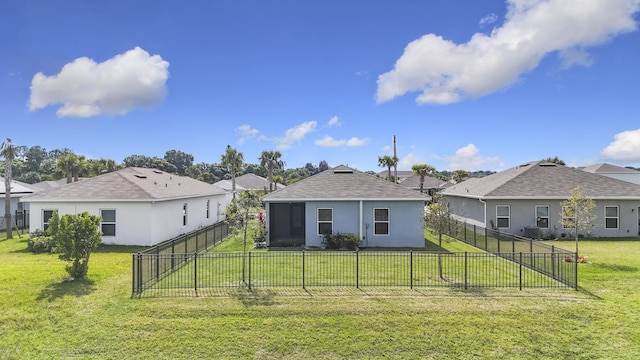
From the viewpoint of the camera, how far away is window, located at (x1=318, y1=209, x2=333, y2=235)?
1806cm

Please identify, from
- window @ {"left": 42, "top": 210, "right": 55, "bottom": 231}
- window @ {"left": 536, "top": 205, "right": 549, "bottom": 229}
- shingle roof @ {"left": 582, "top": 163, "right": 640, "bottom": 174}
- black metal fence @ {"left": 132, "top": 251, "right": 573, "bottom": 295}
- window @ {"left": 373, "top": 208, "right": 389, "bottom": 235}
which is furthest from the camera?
shingle roof @ {"left": 582, "top": 163, "right": 640, "bottom": 174}

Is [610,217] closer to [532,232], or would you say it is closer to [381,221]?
[532,232]

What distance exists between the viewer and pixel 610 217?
21484mm

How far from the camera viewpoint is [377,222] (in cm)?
1802

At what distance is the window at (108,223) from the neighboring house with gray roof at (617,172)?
4554cm

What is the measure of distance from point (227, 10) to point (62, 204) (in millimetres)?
13479

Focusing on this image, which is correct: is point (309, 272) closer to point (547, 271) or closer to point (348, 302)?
point (348, 302)

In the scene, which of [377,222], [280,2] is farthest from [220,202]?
[280,2]

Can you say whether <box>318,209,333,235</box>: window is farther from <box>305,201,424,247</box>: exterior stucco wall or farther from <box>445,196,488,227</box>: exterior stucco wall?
<box>445,196,488,227</box>: exterior stucco wall

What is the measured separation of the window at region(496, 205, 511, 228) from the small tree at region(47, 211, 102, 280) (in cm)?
2146

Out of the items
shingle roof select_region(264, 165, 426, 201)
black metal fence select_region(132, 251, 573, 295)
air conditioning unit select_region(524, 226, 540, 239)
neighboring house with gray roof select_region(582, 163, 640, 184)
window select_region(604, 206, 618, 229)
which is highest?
neighboring house with gray roof select_region(582, 163, 640, 184)

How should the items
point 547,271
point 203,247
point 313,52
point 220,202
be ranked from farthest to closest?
point 220,202 → point 313,52 → point 203,247 → point 547,271

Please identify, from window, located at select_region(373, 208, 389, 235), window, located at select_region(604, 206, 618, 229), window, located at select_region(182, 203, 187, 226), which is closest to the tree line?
window, located at select_region(182, 203, 187, 226)

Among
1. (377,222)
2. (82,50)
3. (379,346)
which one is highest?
(82,50)
